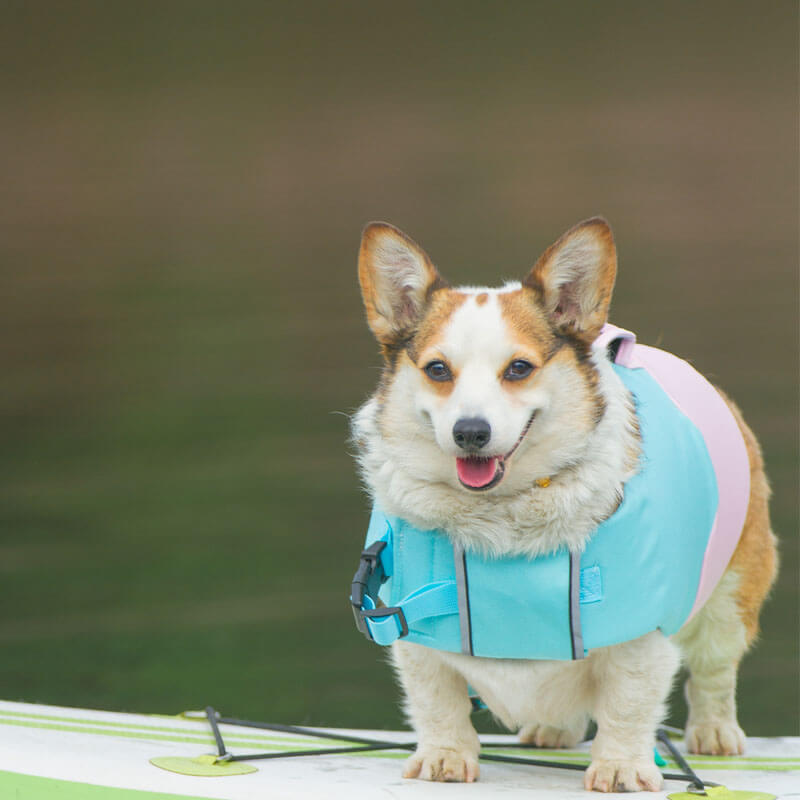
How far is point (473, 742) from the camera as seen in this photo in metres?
1.78

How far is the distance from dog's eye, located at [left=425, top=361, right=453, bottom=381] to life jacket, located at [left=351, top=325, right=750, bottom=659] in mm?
208

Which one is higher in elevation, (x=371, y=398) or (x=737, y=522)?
(x=371, y=398)

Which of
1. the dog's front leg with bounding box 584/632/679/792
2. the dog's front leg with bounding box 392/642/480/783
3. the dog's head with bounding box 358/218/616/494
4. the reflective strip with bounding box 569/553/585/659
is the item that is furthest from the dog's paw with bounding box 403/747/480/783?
the dog's head with bounding box 358/218/616/494

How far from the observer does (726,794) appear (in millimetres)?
1720

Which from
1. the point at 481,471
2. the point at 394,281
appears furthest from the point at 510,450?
the point at 394,281

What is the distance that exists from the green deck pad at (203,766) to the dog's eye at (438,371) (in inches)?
26.2

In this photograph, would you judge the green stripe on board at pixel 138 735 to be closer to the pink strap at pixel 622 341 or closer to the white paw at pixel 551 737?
the white paw at pixel 551 737

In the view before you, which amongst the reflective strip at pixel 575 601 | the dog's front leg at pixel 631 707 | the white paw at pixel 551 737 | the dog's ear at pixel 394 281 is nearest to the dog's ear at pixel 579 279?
the dog's ear at pixel 394 281

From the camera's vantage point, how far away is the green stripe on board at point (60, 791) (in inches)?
67.3

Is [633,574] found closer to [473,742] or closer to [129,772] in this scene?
[473,742]

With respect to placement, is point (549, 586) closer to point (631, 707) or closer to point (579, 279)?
point (631, 707)

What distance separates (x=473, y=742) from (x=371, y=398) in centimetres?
49

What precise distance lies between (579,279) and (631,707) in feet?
1.79

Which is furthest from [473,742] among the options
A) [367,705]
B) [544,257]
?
[367,705]
